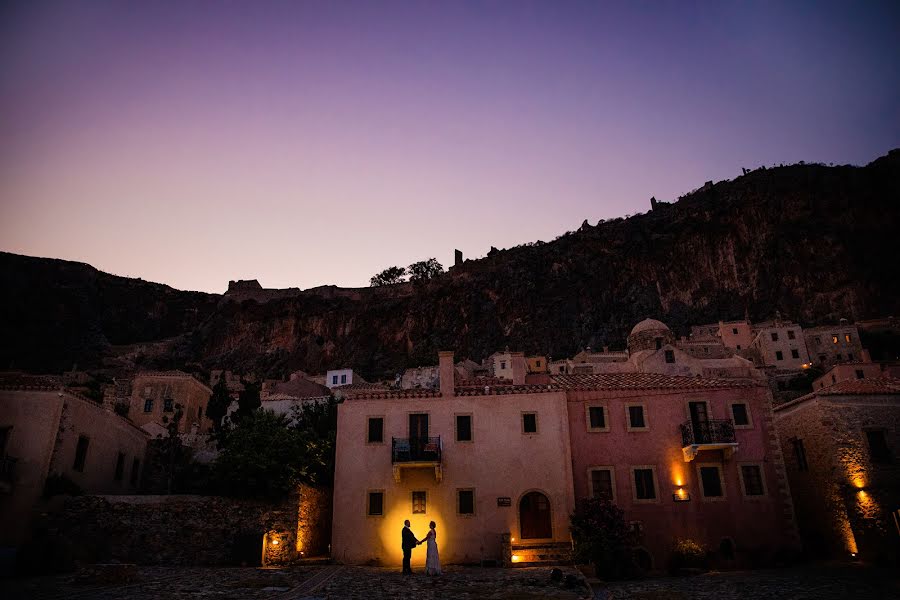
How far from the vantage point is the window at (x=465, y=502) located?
1046 inches

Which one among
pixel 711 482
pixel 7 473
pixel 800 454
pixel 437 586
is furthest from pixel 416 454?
pixel 800 454

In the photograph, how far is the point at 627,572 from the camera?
70.5 feet

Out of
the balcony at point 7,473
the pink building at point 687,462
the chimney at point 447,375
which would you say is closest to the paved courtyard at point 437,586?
the pink building at point 687,462

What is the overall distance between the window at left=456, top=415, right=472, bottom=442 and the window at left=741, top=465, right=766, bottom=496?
12.2 m

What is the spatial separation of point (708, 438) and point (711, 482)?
1.92 metres

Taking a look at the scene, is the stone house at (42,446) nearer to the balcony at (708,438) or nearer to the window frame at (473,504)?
the window frame at (473,504)

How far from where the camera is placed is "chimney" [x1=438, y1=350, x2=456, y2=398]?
2852 centimetres

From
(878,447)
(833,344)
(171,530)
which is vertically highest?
(833,344)

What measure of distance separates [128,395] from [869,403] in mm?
59633

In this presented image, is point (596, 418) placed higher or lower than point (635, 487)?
higher

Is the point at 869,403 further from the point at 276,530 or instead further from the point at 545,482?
the point at 276,530

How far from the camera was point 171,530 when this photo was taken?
23656 mm

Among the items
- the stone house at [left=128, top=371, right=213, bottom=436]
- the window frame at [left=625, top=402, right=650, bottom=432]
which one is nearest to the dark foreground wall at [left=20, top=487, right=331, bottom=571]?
the window frame at [left=625, top=402, right=650, bottom=432]

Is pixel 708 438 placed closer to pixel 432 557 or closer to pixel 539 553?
pixel 539 553
